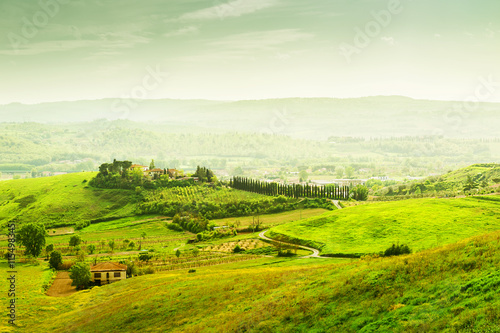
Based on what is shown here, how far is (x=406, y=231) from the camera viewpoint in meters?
78.6

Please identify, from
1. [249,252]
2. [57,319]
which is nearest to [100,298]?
[57,319]

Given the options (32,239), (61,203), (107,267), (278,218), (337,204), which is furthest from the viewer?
(61,203)

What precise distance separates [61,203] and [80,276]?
116 metres

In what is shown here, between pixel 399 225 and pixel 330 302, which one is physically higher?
pixel 330 302

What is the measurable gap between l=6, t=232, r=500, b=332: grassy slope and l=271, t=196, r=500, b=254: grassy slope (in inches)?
1381

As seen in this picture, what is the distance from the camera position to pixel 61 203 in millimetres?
169250

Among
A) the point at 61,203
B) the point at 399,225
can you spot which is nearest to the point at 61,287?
the point at 399,225

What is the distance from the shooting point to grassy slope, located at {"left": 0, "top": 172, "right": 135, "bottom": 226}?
512ft

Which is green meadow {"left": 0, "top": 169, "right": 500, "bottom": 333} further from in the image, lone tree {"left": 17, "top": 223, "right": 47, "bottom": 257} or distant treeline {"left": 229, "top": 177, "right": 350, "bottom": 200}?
distant treeline {"left": 229, "top": 177, "right": 350, "bottom": 200}

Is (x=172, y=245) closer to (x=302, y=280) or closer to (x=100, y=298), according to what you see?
(x=100, y=298)

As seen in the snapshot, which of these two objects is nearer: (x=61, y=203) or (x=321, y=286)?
(x=321, y=286)

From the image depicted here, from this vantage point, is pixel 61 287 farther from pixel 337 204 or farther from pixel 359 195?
pixel 359 195

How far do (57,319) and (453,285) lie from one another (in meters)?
42.2

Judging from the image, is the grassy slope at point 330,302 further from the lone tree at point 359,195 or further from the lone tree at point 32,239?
the lone tree at point 359,195
